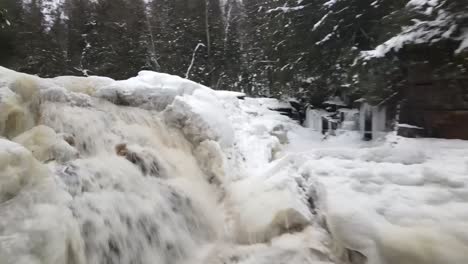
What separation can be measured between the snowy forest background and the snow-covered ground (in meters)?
1.28

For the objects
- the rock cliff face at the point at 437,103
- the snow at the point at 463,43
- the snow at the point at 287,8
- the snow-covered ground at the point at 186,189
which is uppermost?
the snow at the point at 287,8

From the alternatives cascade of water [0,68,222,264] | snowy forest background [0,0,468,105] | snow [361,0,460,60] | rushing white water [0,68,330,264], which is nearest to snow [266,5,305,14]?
snowy forest background [0,0,468,105]

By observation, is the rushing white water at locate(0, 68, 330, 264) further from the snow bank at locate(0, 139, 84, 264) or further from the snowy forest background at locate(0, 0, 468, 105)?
the snowy forest background at locate(0, 0, 468, 105)

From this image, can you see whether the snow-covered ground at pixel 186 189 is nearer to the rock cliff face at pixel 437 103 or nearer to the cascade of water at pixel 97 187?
the cascade of water at pixel 97 187

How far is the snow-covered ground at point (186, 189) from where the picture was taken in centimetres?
176

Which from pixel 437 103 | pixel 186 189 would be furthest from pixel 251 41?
pixel 186 189

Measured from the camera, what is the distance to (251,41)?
10969mm

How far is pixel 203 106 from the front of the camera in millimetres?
4320

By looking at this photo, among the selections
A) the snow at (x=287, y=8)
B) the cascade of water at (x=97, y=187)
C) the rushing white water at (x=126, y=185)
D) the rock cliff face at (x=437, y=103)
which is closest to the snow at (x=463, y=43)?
the rock cliff face at (x=437, y=103)

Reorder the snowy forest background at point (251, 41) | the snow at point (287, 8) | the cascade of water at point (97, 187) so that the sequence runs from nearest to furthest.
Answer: the cascade of water at point (97, 187) → the snowy forest background at point (251, 41) → the snow at point (287, 8)

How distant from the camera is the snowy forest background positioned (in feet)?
13.2

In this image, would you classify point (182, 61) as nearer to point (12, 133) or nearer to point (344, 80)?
point (344, 80)

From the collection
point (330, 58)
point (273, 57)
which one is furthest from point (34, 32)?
point (330, 58)

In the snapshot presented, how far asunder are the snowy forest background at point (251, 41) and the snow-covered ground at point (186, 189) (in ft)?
4.21
